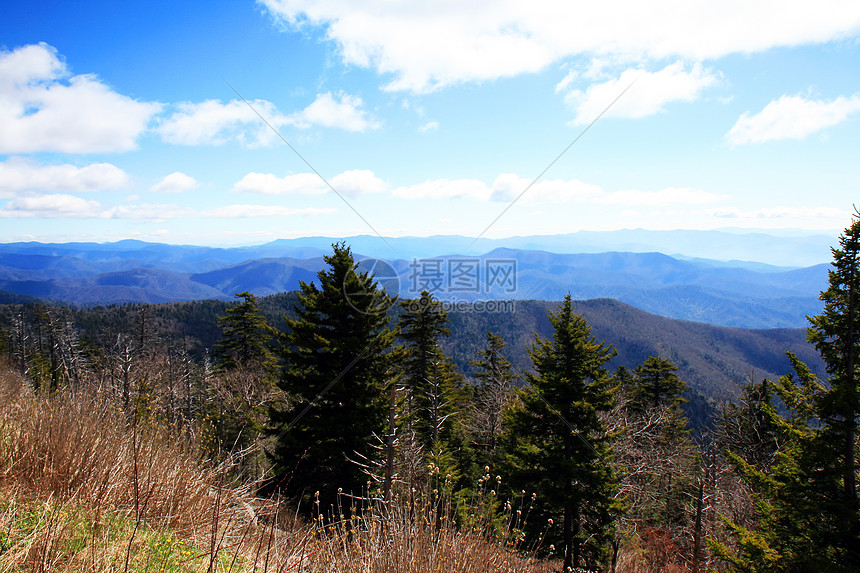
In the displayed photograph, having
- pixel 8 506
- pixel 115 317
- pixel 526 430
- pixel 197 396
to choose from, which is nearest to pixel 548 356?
pixel 526 430

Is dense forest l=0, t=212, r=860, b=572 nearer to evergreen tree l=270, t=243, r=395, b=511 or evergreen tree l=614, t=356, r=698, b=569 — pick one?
evergreen tree l=270, t=243, r=395, b=511

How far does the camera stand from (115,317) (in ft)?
391

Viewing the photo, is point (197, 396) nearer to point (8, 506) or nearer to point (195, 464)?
point (195, 464)

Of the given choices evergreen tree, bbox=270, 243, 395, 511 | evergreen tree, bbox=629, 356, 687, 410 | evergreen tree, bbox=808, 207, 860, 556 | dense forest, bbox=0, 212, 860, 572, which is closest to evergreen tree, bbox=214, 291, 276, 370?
dense forest, bbox=0, 212, 860, 572

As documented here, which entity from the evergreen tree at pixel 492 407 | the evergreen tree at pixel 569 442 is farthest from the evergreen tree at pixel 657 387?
the evergreen tree at pixel 569 442

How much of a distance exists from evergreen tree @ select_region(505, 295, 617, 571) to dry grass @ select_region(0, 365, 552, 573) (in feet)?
29.9

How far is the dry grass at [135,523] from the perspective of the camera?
3.17 m

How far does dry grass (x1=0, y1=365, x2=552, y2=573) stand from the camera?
3.17 m

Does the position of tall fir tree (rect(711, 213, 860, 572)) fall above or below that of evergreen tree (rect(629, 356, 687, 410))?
above

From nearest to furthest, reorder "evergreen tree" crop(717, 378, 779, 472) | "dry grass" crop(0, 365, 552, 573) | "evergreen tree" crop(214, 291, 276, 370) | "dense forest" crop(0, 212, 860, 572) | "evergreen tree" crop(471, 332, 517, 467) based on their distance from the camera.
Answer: "dry grass" crop(0, 365, 552, 573) → "dense forest" crop(0, 212, 860, 572) → "evergreen tree" crop(717, 378, 779, 472) → "evergreen tree" crop(471, 332, 517, 467) → "evergreen tree" crop(214, 291, 276, 370)

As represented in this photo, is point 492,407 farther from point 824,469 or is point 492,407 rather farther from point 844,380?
point 844,380

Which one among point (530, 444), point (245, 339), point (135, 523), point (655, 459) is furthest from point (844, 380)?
point (245, 339)

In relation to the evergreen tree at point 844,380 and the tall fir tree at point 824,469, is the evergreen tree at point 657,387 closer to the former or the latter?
the tall fir tree at point 824,469

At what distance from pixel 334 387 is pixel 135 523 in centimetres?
692
